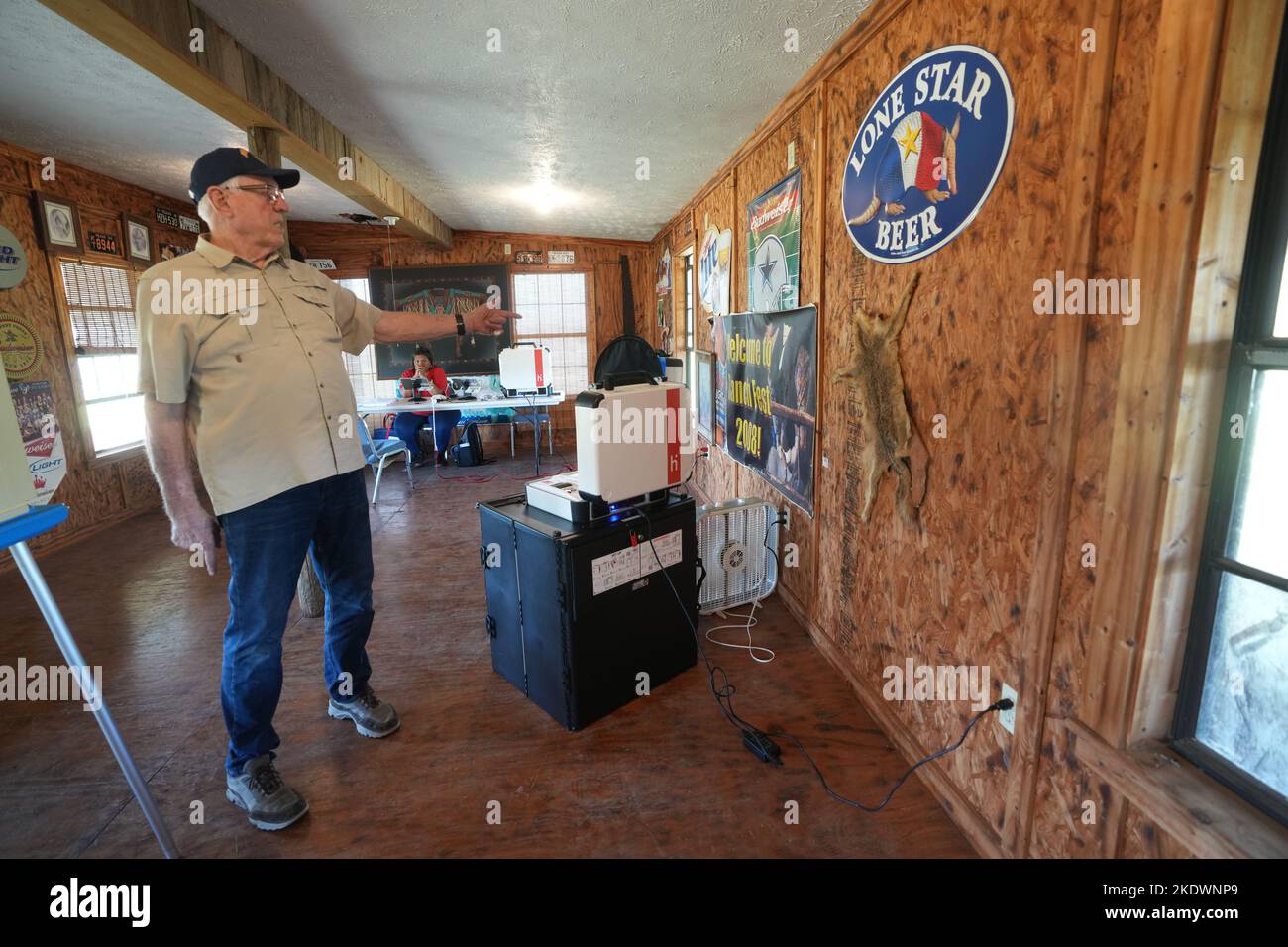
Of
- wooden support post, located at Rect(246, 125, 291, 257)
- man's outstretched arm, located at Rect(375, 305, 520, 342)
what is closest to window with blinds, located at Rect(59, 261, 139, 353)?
wooden support post, located at Rect(246, 125, 291, 257)

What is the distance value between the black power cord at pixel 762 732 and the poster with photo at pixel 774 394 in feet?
2.59

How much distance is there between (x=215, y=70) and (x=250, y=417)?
1720 mm

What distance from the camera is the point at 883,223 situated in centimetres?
199

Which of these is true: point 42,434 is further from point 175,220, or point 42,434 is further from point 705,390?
point 705,390

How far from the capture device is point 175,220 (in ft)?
18.4

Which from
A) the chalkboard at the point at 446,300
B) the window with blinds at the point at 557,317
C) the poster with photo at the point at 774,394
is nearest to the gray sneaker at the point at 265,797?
the poster with photo at the point at 774,394

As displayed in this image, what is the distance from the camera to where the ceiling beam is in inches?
78.3

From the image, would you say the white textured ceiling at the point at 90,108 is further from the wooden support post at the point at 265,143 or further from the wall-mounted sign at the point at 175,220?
the wooden support post at the point at 265,143

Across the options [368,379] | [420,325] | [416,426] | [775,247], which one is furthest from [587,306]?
[420,325]

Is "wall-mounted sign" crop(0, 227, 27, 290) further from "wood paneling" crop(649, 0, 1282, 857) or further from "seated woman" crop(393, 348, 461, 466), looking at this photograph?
"wood paneling" crop(649, 0, 1282, 857)

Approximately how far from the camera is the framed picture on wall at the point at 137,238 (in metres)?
4.98

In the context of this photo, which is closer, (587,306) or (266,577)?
(266,577)

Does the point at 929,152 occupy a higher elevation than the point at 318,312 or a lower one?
higher

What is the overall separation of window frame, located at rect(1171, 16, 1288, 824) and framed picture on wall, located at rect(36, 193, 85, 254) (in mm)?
6174
